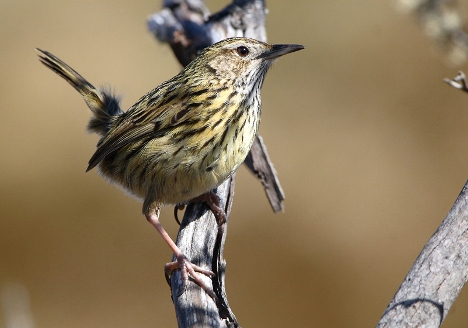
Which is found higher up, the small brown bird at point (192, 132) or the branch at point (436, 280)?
the small brown bird at point (192, 132)

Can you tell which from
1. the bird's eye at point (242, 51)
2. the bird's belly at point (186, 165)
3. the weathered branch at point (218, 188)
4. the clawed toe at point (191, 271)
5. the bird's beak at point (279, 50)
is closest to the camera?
the weathered branch at point (218, 188)

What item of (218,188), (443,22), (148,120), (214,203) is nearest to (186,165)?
(214,203)

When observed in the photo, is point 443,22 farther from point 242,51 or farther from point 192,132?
point 192,132

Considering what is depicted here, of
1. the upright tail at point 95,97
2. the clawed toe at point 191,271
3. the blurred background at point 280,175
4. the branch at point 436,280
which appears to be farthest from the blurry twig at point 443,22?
the upright tail at point 95,97

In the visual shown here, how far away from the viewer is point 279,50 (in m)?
4.52

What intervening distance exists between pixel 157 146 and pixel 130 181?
403mm

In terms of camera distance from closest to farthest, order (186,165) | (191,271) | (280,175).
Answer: (191,271) → (186,165) → (280,175)

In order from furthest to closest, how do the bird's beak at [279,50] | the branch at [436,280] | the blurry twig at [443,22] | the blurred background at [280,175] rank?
the blurred background at [280,175] → the bird's beak at [279,50] → the blurry twig at [443,22] → the branch at [436,280]

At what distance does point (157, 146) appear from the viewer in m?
4.45

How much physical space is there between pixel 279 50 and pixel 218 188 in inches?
45.4

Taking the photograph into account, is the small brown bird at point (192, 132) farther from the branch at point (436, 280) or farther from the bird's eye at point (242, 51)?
the branch at point (436, 280)

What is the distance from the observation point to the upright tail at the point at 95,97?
5332 mm

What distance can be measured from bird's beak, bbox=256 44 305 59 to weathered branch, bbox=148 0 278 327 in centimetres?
88

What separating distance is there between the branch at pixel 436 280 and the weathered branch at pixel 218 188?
1064 millimetres
